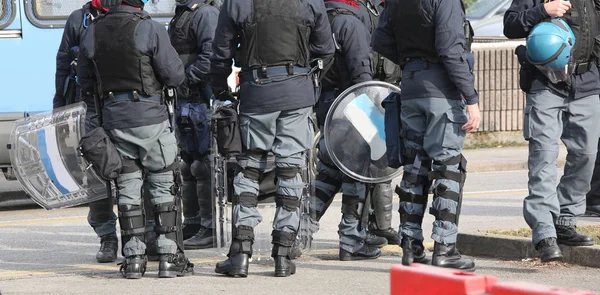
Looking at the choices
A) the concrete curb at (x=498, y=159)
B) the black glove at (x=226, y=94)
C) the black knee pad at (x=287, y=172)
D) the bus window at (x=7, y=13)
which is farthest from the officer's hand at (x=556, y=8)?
the concrete curb at (x=498, y=159)

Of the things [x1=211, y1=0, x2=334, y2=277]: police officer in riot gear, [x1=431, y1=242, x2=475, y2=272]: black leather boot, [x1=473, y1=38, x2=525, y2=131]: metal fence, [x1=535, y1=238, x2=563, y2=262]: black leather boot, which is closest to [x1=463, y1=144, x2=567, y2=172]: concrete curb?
[x1=473, y1=38, x2=525, y2=131]: metal fence

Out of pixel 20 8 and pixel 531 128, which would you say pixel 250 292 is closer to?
pixel 531 128

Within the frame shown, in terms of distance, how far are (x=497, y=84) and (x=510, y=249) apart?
900cm

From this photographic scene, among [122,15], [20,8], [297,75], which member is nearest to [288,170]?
[297,75]

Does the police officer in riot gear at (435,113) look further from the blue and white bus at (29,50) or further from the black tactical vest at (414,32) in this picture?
the blue and white bus at (29,50)

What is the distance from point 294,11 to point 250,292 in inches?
67.7

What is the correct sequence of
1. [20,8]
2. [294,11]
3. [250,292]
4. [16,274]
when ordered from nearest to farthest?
[250,292]
[294,11]
[16,274]
[20,8]

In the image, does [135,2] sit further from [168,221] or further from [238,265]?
[238,265]

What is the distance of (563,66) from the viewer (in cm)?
706

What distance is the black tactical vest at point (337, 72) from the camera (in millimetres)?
8031

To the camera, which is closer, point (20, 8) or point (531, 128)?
point (531, 128)

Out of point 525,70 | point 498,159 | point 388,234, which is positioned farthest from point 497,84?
point 525,70

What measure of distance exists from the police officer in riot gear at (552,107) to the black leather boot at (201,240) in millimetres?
2547

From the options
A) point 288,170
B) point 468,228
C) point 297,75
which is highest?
point 297,75
